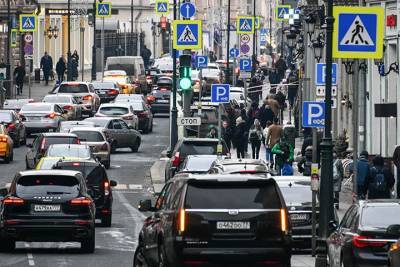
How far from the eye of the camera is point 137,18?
15150 centimetres

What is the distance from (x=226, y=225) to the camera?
20734 millimetres

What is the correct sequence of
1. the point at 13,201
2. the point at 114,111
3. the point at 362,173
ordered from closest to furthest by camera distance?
the point at 13,201 < the point at 362,173 < the point at 114,111

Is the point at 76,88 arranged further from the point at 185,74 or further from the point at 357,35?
the point at 357,35

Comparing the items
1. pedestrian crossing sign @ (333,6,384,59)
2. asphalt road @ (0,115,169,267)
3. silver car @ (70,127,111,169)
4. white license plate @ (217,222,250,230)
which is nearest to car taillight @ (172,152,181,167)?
asphalt road @ (0,115,169,267)

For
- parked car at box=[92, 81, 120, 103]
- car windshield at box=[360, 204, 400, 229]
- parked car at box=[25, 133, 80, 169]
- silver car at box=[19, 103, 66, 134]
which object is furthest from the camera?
parked car at box=[92, 81, 120, 103]

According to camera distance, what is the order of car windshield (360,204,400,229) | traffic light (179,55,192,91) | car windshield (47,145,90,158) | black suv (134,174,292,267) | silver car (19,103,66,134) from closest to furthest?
black suv (134,174,292,267) < car windshield (360,204,400,229) < car windshield (47,145,90,158) < traffic light (179,55,192,91) < silver car (19,103,66,134)

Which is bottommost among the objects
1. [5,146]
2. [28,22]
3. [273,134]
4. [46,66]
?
[5,146]

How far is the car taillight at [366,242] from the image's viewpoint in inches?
832

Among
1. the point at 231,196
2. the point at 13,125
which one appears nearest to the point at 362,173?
the point at 231,196

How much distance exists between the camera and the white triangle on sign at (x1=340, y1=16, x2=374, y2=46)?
26075mm

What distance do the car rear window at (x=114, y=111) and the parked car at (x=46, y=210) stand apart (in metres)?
37.0

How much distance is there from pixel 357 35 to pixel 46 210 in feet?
19.8

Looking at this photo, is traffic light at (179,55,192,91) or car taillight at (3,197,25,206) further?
traffic light at (179,55,192,91)

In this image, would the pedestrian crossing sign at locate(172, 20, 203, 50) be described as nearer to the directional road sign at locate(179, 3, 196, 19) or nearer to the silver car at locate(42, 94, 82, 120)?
the directional road sign at locate(179, 3, 196, 19)
